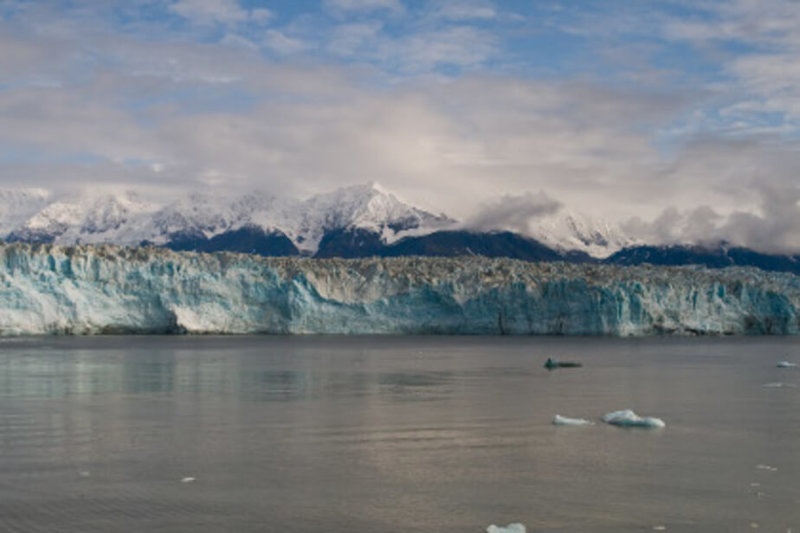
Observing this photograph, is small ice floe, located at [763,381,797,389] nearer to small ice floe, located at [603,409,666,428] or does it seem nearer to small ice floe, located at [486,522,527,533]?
small ice floe, located at [603,409,666,428]

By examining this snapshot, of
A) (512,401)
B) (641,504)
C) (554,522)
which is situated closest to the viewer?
(554,522)

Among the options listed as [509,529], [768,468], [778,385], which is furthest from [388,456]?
[778,385]

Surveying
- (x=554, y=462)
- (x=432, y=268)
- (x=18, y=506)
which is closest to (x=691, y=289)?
(x=432, y=268)

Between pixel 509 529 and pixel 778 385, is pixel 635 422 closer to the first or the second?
pixel 509 529

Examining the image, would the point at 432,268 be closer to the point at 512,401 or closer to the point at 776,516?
the point at 512,401

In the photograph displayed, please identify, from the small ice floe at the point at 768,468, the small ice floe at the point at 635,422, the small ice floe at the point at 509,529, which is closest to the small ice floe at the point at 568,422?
the small ice floe at the point at 635,422

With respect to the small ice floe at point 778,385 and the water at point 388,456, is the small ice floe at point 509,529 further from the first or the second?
the small ice floe at point 778,385

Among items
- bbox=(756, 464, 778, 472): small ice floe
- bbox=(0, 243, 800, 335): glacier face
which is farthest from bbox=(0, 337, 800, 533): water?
bbox=(0, 243, 800, 335): glacier face

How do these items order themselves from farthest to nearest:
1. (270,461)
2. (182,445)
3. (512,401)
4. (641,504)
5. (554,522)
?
(512,401) < (182,445) < (270,461) < (641,504) < (554,522)
